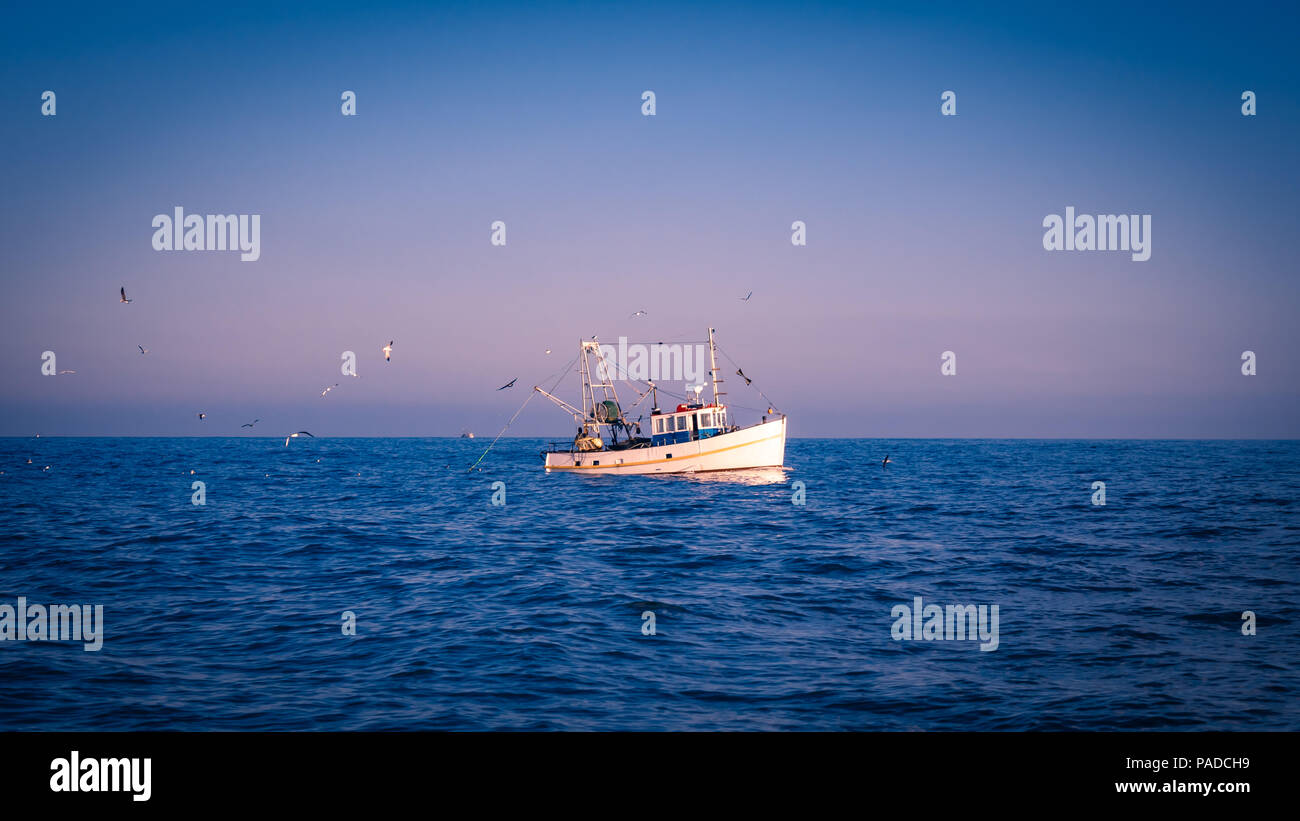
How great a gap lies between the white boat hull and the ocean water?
25.5 metres

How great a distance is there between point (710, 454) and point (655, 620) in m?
49.6

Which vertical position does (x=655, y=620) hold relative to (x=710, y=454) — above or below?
below

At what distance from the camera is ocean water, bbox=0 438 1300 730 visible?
37.8 ft

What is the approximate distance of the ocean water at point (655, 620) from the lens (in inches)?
453

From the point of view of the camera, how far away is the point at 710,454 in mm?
66750

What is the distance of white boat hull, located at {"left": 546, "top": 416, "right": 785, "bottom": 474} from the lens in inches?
2623

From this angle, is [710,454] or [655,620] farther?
[710,454]

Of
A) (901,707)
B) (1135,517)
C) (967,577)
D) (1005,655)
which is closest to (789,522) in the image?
(967,577)

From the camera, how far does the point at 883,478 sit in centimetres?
7656

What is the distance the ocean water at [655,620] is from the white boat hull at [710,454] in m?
25.5

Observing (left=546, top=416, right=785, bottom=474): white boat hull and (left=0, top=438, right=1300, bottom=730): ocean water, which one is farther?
(left=546, top=416, right=785, bottom=474): white boat hull
